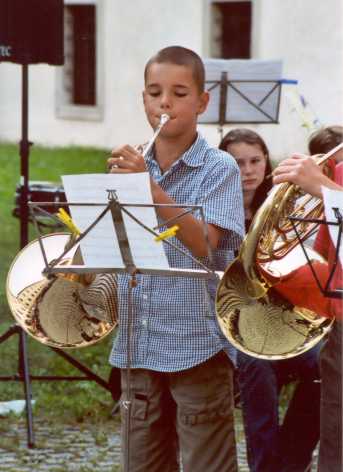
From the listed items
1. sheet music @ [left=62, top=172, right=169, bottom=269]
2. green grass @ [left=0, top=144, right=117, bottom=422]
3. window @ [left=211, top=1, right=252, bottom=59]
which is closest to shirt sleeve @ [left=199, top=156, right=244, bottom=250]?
sheet music @ [left=62, top=172, right=169, bottom=269]

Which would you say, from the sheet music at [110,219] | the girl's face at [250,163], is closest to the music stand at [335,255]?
the sheet music at [110,219]

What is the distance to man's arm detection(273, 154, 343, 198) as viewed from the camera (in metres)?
2.81

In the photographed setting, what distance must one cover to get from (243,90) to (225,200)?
282cm

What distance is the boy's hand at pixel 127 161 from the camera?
282cm

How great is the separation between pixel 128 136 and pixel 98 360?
10353 mm

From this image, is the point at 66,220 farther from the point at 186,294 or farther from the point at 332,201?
the point at 332,201

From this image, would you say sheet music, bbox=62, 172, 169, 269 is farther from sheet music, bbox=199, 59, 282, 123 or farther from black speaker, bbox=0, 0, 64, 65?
sheet music, bbox=199, 59, 282, 123

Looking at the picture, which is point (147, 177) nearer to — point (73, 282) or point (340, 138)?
point (73, 282)

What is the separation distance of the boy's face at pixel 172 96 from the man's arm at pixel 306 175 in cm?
39

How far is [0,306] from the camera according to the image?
16.5 ft

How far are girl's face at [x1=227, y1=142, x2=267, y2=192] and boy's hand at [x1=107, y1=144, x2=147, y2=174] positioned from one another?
153cm

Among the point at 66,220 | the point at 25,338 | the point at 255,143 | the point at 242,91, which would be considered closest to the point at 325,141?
the point at 255,143

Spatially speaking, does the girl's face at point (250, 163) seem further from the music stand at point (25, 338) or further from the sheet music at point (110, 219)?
the sheet music at point (110, 219)

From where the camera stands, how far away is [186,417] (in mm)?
3184
